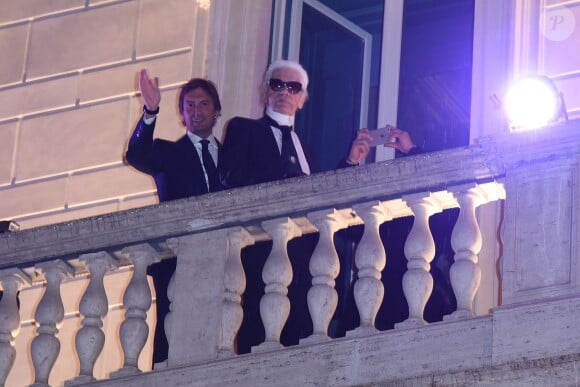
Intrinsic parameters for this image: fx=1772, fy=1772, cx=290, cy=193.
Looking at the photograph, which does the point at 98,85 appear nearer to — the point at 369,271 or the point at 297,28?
the point at 297,28

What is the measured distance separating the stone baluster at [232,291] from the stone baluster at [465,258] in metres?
1.11

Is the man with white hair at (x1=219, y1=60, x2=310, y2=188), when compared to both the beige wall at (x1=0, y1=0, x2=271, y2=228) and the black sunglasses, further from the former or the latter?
the beige wall at (x1=0, y1=0, x2=271, y2=228)

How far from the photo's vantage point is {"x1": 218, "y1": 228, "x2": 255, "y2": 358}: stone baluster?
8.82 metres

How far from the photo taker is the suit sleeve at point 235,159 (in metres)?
9.30

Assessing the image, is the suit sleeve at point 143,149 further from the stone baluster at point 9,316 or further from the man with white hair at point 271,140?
the stone baluster at point 9,316

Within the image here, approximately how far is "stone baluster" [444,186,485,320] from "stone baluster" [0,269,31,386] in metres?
2.43

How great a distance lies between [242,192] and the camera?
29.6 ft

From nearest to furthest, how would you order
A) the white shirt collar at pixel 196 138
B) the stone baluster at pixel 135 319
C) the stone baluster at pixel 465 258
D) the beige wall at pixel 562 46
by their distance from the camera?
1. the stone baluster at pixel 465 258
2. the stone baluster at pixel 135 319
3. the white shirt collar at pixel 196 138
4. the beige wall at pixel 562 46

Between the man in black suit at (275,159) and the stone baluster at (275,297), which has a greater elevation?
the man in black suit at (275,159)

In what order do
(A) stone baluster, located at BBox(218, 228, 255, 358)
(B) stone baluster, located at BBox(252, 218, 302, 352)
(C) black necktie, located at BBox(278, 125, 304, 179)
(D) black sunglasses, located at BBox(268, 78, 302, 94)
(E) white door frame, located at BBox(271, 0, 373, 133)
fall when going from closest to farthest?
(B) stone baluster, located at BBox(252, 218, 302, 352) → (A) stone baluster, located at BBox(218, 228, 255, 358) → (C) black necktie, located at BBox(278, 125, 304, 179) → (D) black sunglasses, located at BBox(268, 78, 302, 94) → (E) white door frame, located at BBox(271, 0, 373, 133)

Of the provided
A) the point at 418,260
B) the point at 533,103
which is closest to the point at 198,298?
the point at 418,260

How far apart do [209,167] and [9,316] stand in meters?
1.33

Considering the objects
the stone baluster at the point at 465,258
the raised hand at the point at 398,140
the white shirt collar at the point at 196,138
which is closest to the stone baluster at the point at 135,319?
the white shirt collar at the point at 196,138

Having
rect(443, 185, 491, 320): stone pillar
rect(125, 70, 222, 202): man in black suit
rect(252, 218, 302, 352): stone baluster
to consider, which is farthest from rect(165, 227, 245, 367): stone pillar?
rect(443, 185, 491, 320): stone pillar
